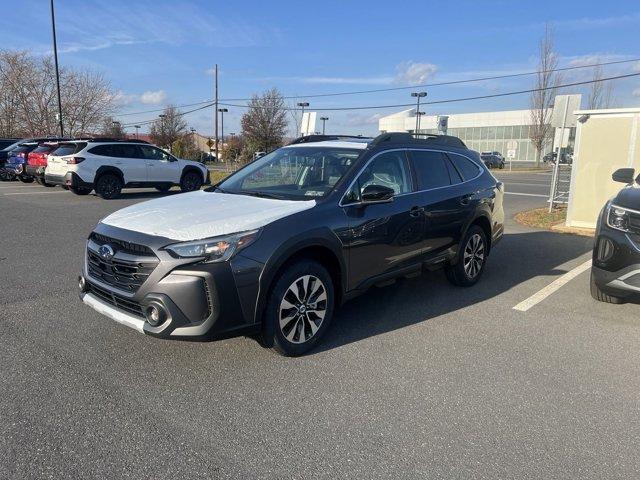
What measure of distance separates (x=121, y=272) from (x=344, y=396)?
1805mm

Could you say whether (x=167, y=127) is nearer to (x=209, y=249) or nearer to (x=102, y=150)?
(x=102, y=150)

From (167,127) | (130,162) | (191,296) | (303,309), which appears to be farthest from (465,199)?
(167,127)

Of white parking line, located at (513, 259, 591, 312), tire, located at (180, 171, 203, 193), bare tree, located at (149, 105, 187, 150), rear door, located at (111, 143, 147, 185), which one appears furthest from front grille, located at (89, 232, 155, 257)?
bare tree, located at (149, 105, 187, 150)

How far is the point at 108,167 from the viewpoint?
14828mm

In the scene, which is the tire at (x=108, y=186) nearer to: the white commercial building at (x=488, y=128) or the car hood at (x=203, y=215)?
the car hood at (x=203, y=215)

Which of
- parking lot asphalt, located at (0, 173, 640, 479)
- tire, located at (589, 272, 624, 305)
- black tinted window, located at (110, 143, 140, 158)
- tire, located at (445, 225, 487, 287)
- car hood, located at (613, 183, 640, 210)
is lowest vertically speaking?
parking lot asphalt, located at (0, 173, 640, 479)

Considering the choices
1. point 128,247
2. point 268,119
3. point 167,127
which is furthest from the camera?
point 167,127

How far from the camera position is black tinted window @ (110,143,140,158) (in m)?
15.1

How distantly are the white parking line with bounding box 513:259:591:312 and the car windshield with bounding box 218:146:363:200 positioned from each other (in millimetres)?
2482

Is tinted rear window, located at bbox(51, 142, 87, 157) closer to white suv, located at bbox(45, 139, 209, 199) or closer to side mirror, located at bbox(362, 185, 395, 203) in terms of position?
white suv, located at bbox(45, 139, 209, 199)

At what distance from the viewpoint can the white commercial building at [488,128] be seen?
226ft

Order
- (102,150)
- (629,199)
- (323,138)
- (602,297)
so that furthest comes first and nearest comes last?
(102,150) < (323,138) < (602,297) < (629,199)

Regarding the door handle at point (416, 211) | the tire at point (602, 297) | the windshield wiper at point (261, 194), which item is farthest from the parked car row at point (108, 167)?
the tire at point (602, 297)

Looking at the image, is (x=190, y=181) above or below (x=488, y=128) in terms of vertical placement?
below
